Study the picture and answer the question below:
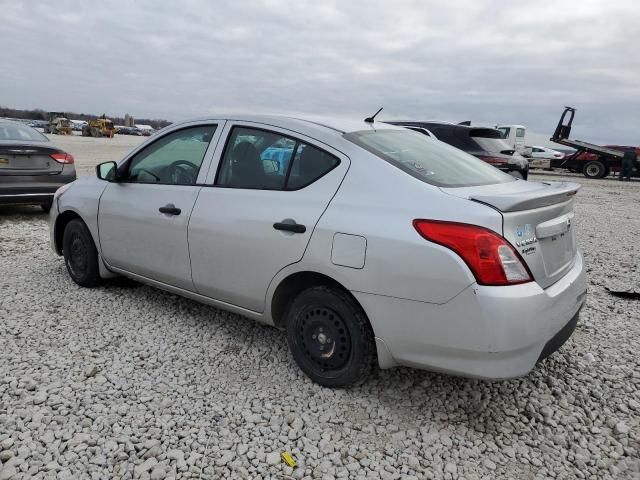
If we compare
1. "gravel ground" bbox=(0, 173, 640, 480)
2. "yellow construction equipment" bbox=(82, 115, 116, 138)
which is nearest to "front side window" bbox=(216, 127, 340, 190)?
"gravel ground" bbox=(0, 173, 640, 480)

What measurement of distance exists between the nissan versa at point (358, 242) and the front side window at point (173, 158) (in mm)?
12

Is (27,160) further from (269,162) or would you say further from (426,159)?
(426,159)

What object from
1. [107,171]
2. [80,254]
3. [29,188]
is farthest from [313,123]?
[29,188]

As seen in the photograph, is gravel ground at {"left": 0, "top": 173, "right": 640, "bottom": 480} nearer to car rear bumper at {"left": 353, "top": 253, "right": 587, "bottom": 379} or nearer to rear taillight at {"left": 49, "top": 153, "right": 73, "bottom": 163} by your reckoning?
car rear bumper at {"left": 353, "top": 253, "right": 587, "bottom": 379}

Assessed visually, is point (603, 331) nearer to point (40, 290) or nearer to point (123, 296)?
point (123, 296)

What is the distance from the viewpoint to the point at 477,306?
2232 mm

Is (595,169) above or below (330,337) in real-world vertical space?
above

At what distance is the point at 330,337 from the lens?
2789mm

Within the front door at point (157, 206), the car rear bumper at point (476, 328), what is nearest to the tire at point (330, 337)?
the car rear bumper at point (476, 328)

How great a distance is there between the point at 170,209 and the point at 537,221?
7.67 ft

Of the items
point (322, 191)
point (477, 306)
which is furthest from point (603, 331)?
Result: point (322, 191)

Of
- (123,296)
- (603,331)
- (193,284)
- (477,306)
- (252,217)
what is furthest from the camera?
(123,296)

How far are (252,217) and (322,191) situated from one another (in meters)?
0.49

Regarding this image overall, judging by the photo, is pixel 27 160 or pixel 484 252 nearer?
pixel 484 252
